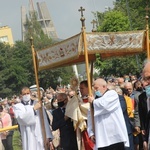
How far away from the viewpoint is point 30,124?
10.9 m

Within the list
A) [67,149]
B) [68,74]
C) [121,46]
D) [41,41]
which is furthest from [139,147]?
[41,41]

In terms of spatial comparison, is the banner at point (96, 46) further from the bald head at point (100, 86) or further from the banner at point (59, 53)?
the bald head at point (100, 86)

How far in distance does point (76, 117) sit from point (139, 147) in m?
1.75

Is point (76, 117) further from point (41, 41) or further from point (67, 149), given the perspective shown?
point (41, 41)

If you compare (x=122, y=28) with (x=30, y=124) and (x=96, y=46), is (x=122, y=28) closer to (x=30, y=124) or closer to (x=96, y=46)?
(x=30, y=124)

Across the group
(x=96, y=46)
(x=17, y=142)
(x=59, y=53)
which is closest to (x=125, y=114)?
(x=96, y=46)

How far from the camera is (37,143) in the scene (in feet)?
36.0

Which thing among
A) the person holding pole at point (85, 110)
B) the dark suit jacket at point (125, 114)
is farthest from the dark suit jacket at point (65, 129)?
the dark suit jacket at point (125, 114)

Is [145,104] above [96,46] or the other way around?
the other way around

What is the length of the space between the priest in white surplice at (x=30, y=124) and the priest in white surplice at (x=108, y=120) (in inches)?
74.6

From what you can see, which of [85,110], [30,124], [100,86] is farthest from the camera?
[30,124]

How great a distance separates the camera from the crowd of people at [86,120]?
9.09 meters

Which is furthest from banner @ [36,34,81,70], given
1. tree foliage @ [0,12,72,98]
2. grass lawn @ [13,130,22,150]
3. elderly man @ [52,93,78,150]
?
tree foliage @ [0,12,72,98]

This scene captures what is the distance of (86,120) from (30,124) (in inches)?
49.3
